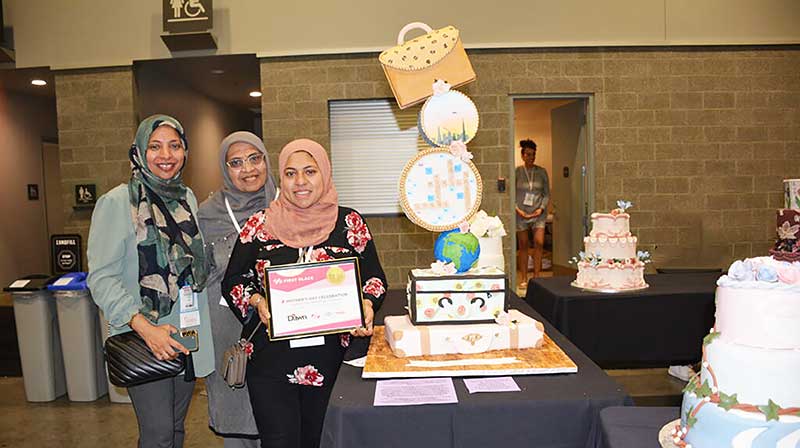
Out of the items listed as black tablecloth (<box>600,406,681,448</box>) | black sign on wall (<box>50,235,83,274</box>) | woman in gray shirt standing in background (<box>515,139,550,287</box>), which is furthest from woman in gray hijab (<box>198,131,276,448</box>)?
woman in gray shirt standing in background (<box>515,139,550,287</box>)

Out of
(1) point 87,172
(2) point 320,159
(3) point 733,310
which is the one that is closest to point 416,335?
(2) point 320,159

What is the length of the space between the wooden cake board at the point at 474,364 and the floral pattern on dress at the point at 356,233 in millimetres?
384

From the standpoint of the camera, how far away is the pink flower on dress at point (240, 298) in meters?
1.99

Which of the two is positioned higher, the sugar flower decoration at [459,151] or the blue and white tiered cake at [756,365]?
the sugar flower decoration at [459,151]

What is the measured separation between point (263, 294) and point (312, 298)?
0.27 m

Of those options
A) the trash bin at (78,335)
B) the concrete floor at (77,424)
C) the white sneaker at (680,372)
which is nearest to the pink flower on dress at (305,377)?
the concrete floor at (77,424)

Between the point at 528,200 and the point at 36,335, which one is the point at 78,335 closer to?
the point at 36,335

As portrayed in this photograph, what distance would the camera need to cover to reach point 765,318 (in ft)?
3.64

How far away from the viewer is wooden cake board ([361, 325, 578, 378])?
167 centimetres

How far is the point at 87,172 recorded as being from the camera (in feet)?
18.6

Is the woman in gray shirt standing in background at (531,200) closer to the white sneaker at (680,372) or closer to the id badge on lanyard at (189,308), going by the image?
the white sneaker at (680,372)

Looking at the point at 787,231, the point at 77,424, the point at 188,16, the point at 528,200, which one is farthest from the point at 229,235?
the point at 528,200

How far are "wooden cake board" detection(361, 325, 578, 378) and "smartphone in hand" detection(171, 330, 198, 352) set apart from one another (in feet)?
2.12

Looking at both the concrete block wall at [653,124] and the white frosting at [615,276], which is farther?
the concrete block wall at [653,124]
